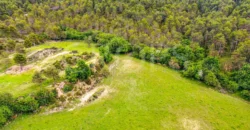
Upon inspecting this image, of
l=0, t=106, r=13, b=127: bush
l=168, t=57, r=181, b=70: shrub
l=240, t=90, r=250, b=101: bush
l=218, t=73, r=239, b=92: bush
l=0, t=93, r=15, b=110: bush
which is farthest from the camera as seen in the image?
l=168, t=57, r=181, b=70: shrub

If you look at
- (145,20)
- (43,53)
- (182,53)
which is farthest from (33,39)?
(182,53)

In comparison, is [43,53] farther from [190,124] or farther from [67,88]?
[190,124]

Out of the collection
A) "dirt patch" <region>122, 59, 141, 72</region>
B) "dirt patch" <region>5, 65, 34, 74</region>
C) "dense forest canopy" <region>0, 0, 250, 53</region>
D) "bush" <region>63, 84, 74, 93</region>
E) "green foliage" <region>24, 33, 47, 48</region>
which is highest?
"dense forest canopy" <region>0, 0, 250, 53</region>

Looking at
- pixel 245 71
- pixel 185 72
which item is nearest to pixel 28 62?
pixel 185 72

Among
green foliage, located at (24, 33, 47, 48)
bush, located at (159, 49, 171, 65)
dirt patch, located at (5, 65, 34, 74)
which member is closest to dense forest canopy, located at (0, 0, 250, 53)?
green foliage, located at (24, 33, 47, 48)

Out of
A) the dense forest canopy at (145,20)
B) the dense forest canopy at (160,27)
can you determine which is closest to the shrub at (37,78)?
the dense forest canopy at (160,27)

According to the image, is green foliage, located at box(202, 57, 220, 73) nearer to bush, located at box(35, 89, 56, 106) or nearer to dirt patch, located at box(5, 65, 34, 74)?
bush, located at box(35, 89, 56, 106)

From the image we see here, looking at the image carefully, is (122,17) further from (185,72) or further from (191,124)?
(191,124)

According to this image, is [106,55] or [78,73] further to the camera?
[106,55]
